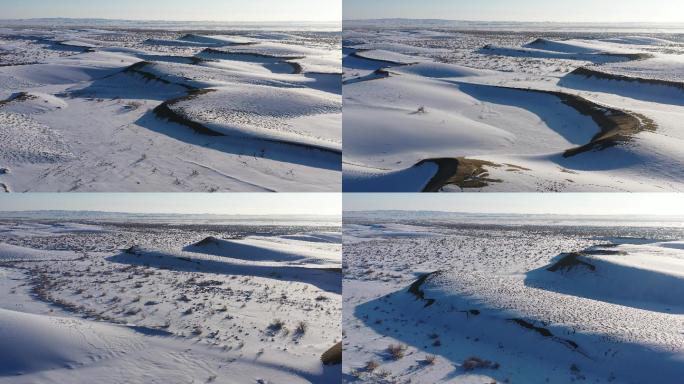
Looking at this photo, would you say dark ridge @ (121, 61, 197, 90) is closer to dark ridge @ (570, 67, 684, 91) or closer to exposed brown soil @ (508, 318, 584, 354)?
dark ridge @ (570, 67, 684, 91)

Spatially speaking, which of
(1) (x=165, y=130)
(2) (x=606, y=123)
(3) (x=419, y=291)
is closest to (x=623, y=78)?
(2) (x=606, y=123)

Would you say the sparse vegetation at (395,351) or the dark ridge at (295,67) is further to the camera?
the dark ridge at (295,67)

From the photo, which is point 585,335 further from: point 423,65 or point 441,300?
point 423,65

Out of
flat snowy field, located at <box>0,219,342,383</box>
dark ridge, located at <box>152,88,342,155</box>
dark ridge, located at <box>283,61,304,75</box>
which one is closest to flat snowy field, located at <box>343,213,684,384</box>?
flat snowy field, located at <box>0,219,342,383</box>

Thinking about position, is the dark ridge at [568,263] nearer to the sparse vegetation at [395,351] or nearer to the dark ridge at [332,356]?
the sparse vegetation at [395,351]

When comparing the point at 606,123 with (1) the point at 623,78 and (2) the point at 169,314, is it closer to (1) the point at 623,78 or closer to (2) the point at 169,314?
(1) the point at 623,78

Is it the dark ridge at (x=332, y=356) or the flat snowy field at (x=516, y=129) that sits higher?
the flat snowy field at (x=516, y=129)

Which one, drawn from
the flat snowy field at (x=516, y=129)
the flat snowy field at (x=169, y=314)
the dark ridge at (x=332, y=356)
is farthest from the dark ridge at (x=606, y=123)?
the flat snowy field at (x=169, y=314)
